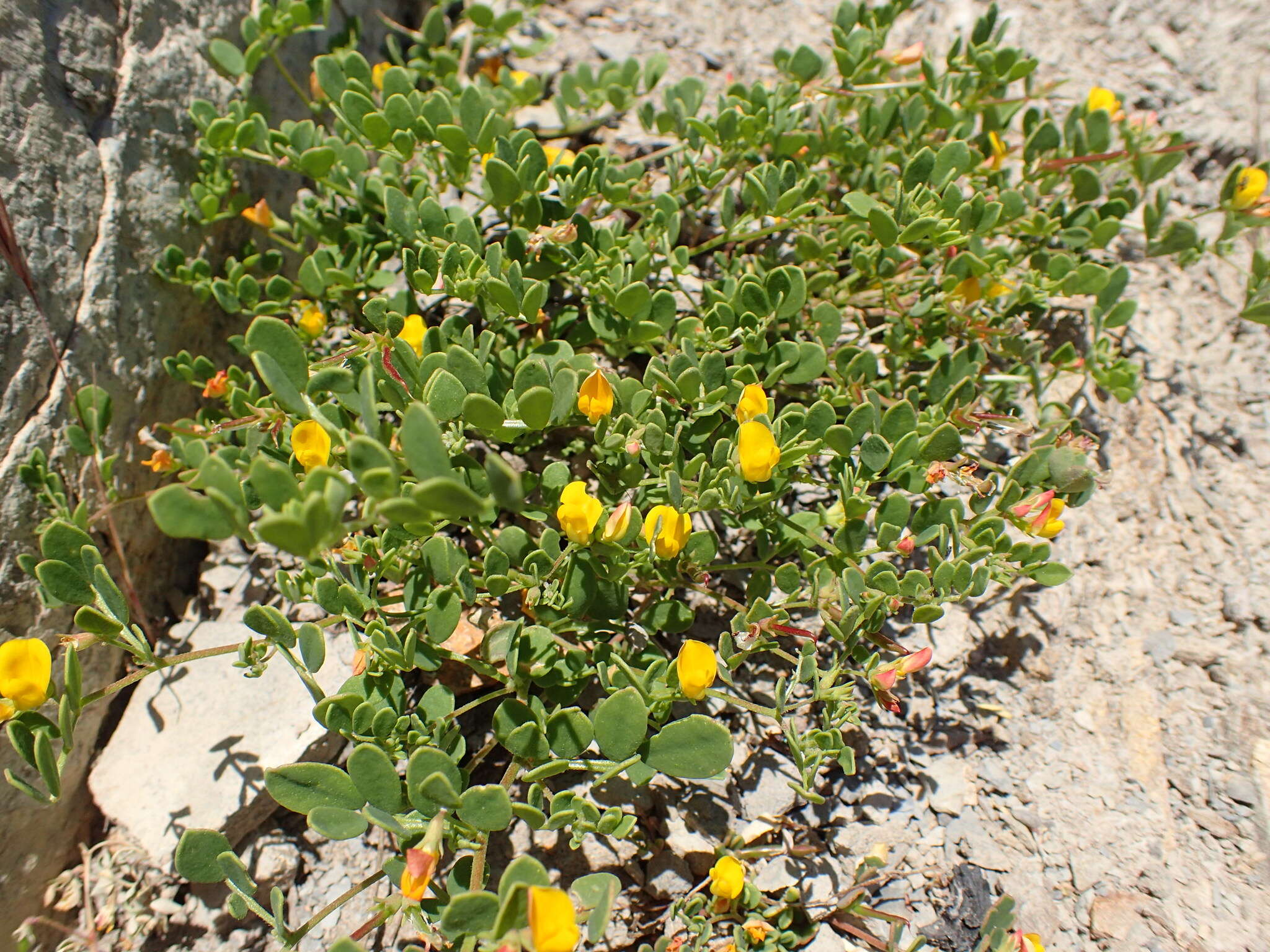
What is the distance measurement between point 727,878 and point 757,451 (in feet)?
3.46

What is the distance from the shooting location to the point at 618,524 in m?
1.79

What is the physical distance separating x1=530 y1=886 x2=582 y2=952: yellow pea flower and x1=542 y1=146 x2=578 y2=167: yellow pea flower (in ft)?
5.98

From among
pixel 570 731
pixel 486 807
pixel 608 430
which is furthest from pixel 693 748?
pixel 608 430

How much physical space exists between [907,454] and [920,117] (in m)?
1.26

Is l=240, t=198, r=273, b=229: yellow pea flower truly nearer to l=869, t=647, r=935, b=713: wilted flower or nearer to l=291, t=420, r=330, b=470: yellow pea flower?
l=291, t=420, r=330, b=470: yellow pea flower

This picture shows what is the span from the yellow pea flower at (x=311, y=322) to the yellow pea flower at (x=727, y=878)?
1.88 meters

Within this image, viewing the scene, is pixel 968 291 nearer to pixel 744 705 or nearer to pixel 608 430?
pixel 608 430

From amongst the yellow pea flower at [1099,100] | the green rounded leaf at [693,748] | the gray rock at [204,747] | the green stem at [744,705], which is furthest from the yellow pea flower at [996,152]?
the gray rock at [204,747]

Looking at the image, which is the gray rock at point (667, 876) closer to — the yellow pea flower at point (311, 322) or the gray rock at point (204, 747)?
the gray rock at point (204, 747)

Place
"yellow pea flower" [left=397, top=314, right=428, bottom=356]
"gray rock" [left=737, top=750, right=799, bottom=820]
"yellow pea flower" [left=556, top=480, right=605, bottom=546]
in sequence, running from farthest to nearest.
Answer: "gray rock" [left=737, top=750, right=799, bottom=820] → "yellow pea flower" [left=397, top=314, right=428, bottom=356] → "yellow pea flower" [left=556, top=480, right=605, bottom=546]

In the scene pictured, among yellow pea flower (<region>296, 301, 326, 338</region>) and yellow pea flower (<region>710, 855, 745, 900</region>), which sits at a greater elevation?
yellow pea flower (<region>296, 301, 326, 338</region>)

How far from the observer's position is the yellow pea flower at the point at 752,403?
1.96 metres

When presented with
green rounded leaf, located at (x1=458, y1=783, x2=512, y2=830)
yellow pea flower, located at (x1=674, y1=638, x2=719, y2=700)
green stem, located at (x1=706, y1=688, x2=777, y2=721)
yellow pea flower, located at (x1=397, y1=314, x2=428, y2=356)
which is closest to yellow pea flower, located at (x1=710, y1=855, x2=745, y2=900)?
green stem, located at (x1=706, y1=688, x2=777, y2=721)

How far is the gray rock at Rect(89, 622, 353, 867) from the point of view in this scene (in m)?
2.22
